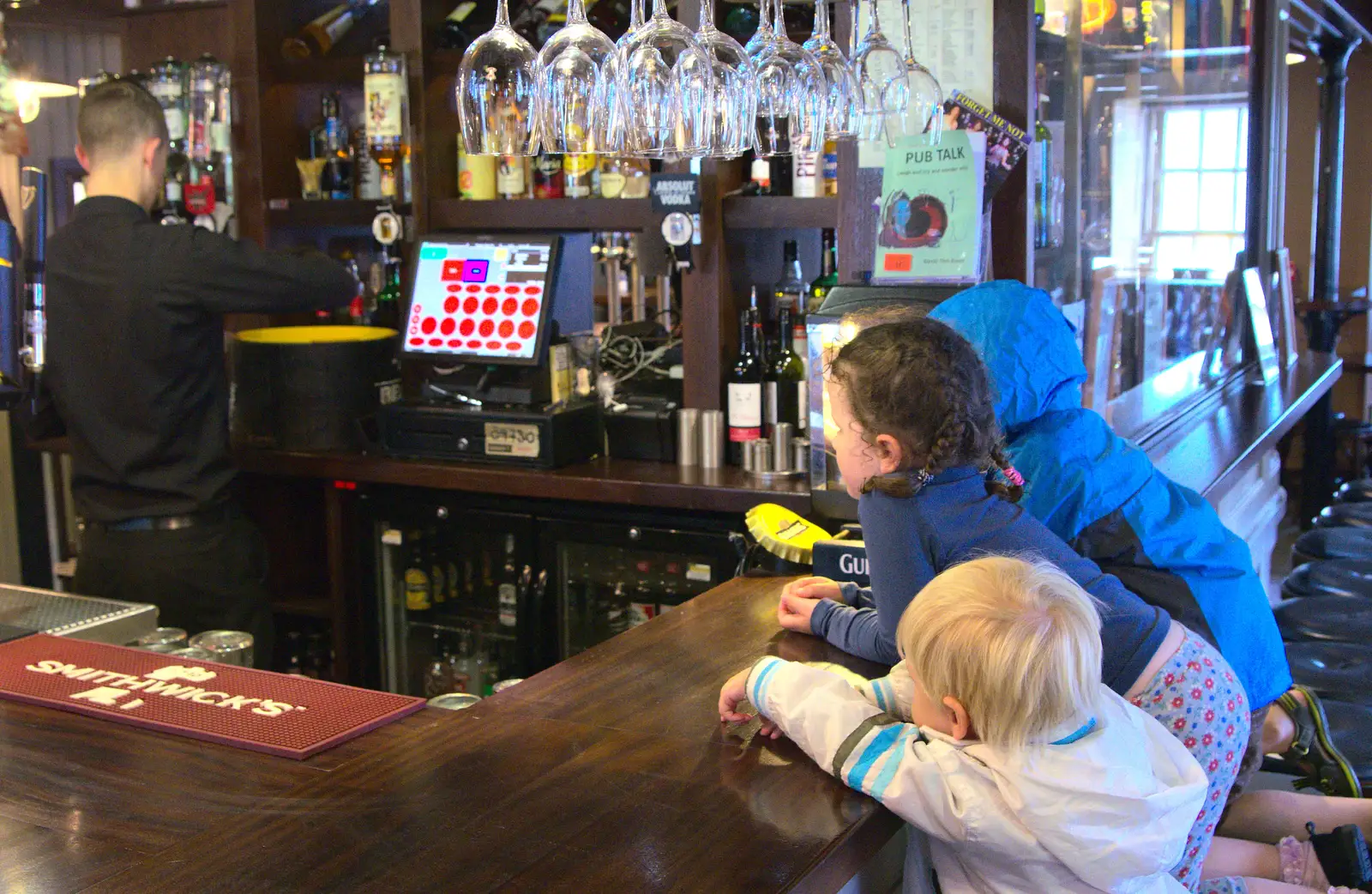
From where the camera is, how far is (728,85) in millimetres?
2264

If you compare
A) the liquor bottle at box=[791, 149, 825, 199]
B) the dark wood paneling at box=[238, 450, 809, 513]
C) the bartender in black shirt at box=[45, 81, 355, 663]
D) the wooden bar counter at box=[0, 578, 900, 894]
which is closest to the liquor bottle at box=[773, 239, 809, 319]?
the liquor bottle at box=[791, 149, 825, 199]

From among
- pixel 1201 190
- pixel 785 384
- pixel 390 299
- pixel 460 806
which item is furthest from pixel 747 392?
pixel 1201 190

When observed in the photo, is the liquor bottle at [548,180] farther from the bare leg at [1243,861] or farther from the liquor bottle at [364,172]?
the bare leg at [1243,861]

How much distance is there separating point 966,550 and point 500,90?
106 cm

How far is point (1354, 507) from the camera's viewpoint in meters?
4.15

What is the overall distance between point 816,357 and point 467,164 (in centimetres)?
184

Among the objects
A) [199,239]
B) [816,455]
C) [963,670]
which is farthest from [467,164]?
[963,670]

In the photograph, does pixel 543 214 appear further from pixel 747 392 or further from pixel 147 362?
pixel 147 362

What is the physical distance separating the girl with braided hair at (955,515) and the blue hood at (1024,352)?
0.17 metres

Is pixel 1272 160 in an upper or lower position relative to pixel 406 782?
upper

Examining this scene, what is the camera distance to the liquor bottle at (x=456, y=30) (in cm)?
432

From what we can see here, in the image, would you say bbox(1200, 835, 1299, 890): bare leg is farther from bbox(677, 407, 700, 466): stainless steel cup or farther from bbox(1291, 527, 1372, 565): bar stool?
bbox(677, 407, 700, 466): stainless steel cup

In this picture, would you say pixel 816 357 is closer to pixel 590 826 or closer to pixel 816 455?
pixel 816 455

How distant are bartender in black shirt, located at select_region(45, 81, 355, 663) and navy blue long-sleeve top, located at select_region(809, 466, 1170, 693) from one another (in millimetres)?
2088
